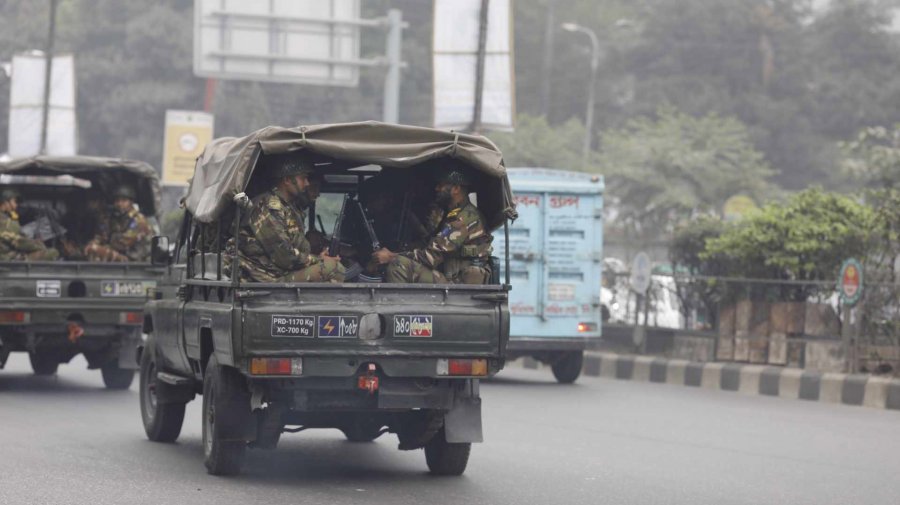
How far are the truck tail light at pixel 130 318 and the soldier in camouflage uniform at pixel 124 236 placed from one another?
112 centimetres

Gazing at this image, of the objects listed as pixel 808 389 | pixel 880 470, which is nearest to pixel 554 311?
pixel 808 389

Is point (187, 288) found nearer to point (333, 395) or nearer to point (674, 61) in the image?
point (333, 395)

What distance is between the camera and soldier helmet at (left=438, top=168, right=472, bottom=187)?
966 centimetres

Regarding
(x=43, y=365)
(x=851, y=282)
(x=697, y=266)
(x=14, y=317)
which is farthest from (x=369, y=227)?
(x=697, y=266)

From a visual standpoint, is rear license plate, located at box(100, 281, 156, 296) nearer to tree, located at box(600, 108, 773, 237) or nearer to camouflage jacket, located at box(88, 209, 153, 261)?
camouflage jacket, located at box(88, 209, 153, 261)

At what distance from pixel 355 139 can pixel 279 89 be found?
56.5m

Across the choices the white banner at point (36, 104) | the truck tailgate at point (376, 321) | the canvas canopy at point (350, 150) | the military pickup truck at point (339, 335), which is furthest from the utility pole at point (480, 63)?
the white banner at point (36, 104)

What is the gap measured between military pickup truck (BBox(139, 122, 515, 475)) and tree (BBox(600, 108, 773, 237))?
132 ft

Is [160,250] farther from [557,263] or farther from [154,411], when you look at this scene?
[557,263]

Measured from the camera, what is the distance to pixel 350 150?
9125mm

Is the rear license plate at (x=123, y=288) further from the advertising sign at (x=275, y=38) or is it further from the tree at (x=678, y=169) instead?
the tree at (x=678, y=169)

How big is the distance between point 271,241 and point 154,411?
2847 millimetres

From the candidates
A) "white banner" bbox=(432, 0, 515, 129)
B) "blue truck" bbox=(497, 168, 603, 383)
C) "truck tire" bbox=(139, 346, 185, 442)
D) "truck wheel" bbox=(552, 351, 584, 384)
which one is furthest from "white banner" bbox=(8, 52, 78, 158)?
"truck tire" bbox=(139, 346, 185, 442)

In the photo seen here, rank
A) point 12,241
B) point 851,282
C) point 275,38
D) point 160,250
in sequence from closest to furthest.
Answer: point 160,250
point 12,241
point 851,282
point 275,38
